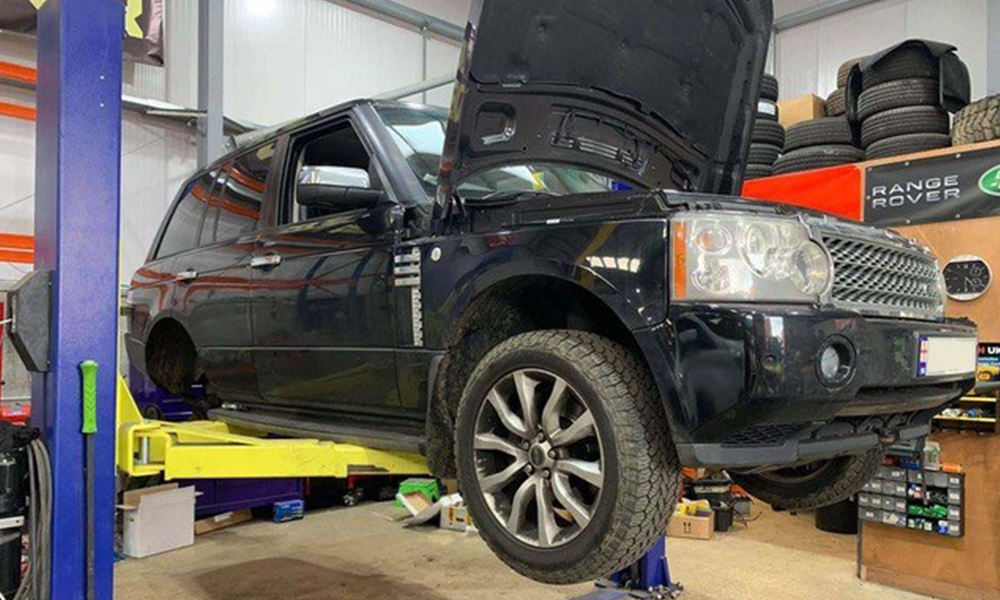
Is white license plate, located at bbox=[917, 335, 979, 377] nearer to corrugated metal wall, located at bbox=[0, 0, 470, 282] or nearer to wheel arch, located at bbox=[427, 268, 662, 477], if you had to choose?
wheel arch, located at bbox=[427, 268, 662, 477]

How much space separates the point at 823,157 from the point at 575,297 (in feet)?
14.0

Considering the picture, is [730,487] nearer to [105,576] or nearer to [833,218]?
[833,218]

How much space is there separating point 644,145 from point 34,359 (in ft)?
6.30

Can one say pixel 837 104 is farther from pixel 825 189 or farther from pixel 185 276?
pixel 185 276

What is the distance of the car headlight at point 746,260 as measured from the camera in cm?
171

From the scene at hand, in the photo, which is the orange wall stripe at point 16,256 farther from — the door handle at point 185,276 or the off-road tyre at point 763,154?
the off-road tyre at point 763,154

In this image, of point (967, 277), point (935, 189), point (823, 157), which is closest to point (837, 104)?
point (823, 157)

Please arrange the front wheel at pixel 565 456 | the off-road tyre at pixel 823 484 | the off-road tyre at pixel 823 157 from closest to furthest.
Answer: the front wheel at pixel 565 456, the off-road tyre at pixel 823 484, the off-road tyre at pixel 823 157

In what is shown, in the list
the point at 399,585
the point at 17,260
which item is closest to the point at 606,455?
the point at 399,585

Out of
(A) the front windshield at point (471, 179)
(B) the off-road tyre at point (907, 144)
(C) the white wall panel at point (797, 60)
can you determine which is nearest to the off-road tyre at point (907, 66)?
(B) the off-road tyre at point (907, 144)

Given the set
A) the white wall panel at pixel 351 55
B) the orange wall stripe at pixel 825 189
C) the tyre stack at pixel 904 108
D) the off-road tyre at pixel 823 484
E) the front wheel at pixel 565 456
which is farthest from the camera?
the white wall panel at pixel 351 55

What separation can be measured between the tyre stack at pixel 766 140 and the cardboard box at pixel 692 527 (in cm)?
259

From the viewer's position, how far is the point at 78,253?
1966 millimetres

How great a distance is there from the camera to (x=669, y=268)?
1.71 metres
